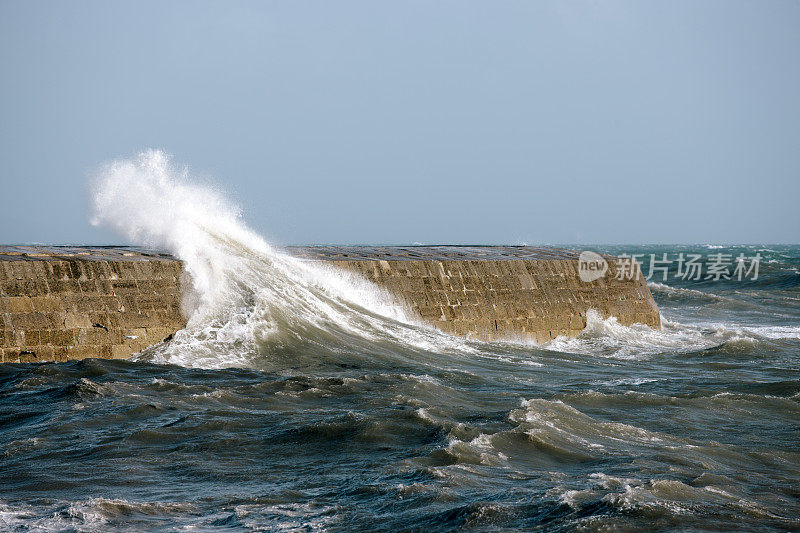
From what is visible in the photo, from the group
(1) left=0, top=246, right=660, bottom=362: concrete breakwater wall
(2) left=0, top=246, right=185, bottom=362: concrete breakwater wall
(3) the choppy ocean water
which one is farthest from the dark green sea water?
(1) left=0, top=246, right=660, bottom=362: concrete breakwater wall

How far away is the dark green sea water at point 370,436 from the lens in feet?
13.9

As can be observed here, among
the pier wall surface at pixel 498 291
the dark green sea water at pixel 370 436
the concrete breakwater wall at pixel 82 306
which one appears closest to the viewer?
the dark green sea water at pixel 370 436

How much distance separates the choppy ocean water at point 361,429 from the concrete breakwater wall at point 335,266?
1.45ft

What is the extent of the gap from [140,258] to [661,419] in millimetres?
5943

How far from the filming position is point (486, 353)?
10625 mm

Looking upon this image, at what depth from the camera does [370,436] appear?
18.7 ft

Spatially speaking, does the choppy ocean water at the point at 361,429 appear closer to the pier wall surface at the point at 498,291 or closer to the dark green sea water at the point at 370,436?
the dark green sea water at the point at 370,436

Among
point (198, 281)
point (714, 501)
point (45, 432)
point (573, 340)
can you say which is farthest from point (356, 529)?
point (573, 340)

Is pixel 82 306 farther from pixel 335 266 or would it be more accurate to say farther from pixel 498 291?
pixel 498 291

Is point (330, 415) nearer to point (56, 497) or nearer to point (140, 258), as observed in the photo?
point (56, 497)

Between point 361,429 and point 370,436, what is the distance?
13cm

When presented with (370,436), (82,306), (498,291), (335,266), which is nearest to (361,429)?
(370,436)

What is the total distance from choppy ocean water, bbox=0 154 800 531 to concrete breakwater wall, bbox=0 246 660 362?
442 millimetres

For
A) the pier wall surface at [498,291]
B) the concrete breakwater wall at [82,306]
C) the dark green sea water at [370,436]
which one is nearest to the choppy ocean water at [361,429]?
the dark green sea water at [370,436]
